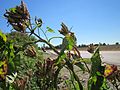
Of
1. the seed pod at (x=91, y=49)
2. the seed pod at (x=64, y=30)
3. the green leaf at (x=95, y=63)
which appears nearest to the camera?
the green leaf at (x=95, y=63)

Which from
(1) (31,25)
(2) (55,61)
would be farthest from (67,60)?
(1) (31,25)

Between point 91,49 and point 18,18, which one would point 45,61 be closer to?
point 18,18

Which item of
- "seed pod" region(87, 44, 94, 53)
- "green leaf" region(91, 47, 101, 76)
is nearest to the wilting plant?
"green leaf" region(91, 47, 101, 76)

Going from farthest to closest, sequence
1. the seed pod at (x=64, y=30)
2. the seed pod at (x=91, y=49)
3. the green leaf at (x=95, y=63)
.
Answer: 1. the seed pod at (x=91, y=49)
2. the seed pod at (x=64, y=30)
3. the green leaf at (x=95, y=63)

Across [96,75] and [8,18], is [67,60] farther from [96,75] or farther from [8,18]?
[8,18]

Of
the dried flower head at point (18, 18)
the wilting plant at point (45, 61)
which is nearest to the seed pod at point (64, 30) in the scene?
the wilting plant at point (45, 61)

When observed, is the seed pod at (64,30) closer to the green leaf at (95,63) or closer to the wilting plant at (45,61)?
the wilting plant at (45,61)

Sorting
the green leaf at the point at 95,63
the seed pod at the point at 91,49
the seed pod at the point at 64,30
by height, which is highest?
the seed pod at the point at 64,30

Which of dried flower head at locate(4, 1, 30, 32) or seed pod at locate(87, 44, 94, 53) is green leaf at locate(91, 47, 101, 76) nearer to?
dried flower head at locate(4, 1, 30, 32)

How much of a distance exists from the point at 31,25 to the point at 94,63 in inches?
9.7

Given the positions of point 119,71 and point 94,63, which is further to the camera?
point 119,71

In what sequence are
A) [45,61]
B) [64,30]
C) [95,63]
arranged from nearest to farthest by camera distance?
[95,63] → [45,61] → [64,30]

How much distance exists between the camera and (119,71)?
1.02 metres

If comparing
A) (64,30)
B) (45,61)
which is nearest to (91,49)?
(64,30)
